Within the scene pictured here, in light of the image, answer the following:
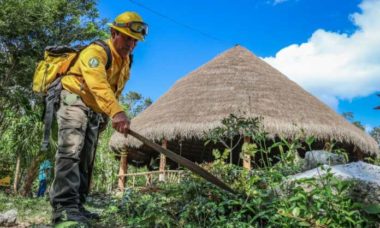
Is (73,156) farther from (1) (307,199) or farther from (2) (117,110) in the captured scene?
(1) (307,199)

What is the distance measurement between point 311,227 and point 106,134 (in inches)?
676

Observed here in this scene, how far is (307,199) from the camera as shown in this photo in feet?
7.41

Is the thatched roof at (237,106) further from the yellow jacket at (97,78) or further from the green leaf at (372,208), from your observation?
the green leaf at (372,208)

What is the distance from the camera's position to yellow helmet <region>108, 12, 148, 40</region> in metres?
2.98

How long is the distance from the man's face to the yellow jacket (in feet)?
0.11

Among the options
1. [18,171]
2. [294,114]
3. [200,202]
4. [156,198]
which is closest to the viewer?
[200,202]

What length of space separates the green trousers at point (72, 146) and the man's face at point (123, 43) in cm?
45

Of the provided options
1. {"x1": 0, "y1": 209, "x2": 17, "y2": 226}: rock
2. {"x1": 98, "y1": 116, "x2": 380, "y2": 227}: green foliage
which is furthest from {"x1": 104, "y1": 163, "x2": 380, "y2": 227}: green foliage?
{"x1": 0, "y1": 209, "x2": 17, "y2": 226}: rock

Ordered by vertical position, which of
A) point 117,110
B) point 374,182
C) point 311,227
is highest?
point 117,110

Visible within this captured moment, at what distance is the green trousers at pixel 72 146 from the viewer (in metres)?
2.71

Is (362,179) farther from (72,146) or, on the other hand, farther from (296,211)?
(72,146)

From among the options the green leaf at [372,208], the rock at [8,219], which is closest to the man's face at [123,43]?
the rock at [8,219]

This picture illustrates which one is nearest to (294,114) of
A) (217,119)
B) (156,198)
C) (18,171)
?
(217,119)

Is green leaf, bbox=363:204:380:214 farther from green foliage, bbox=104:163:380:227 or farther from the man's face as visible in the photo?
the man's face
